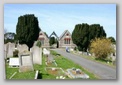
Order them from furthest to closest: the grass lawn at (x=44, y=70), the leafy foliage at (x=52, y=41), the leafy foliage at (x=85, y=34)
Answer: the leafy foliage at (x=52, y=41), the leafy foliage at (x=85, y=34), the grass lawn at (x=44, y=70)

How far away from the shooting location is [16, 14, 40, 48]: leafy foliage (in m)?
10.7

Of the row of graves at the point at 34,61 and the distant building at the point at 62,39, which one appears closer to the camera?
the row of graves at the point at 34,61

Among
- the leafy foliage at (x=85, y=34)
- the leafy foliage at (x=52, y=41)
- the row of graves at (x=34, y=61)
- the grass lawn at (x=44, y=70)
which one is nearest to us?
the grass lawn at (x=44, y=70)

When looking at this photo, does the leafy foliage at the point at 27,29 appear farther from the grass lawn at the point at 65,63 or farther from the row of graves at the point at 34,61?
the grass lawn at the point at 65,63

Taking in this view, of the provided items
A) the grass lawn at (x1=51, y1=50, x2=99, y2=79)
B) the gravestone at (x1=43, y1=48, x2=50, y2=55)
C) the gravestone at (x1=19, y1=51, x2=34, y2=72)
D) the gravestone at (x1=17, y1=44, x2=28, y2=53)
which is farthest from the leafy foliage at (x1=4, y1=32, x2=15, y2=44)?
the grass lawn at (x1=51, y1=50, x2=99, y2=79)

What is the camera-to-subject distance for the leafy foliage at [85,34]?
10.7m

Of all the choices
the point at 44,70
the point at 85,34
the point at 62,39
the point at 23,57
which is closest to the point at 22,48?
the point at 23,57

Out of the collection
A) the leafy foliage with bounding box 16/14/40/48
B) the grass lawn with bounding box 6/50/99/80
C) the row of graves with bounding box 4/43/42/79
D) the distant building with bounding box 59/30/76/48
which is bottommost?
the grass lawn with bounding box 6/50/99/80

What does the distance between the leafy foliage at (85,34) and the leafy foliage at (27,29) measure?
1006 millimetres

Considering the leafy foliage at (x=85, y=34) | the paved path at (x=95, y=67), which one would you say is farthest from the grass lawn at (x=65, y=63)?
the leafy foliage at (x=85, y=34)

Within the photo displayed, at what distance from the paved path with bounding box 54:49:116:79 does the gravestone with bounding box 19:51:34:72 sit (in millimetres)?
749

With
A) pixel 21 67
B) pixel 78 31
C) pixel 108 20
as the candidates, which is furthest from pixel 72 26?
pixel 21 67

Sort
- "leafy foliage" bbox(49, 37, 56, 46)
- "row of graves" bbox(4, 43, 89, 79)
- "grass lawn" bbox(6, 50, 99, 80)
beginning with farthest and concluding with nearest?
1. "leafy foliage" bbox(49, 37, 56, 46)
2. "row of graves" bbox(4, 43, 89, 79)
3. "grass lawn" bbox(6, 50, 99, 80)

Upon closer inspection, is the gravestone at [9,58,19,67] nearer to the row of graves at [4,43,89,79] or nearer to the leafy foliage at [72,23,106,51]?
the row of graves at [4,43,89,79]
